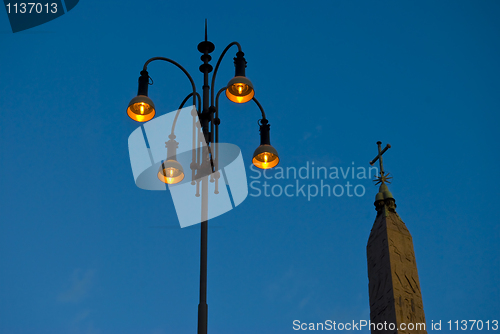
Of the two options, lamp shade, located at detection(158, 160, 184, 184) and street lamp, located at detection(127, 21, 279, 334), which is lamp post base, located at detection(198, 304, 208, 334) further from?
lamp shade, located at detection(158, 160, 184, 184)

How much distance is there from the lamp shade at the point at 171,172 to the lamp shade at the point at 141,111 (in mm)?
904

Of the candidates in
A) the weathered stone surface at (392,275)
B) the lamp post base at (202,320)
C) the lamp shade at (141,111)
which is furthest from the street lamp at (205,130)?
the weathered stone surface at (392,275)

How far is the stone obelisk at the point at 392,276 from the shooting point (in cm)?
1034

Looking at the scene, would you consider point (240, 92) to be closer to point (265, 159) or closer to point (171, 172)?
point (265, 159)

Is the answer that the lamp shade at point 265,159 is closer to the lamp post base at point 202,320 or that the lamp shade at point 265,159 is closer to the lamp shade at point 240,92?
the lamp shade at point 240,92

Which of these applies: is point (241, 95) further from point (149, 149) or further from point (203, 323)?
point (203, 323)

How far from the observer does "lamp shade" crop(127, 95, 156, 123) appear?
8617 mm

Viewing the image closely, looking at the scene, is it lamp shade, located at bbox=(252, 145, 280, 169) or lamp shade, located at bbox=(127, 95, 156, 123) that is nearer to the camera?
lamp shade, located at bbox=(127, 95, 156, 123)

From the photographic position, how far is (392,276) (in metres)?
10.8

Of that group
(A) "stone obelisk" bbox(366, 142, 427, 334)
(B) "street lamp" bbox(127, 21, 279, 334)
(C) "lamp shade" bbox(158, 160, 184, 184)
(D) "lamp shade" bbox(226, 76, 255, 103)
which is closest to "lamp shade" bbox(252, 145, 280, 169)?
(B) "street lamp" bbox(127, 21, 279, 334)

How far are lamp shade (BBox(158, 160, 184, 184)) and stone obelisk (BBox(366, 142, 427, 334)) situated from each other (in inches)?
204

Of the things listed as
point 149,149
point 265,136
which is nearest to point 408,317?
point 265,136

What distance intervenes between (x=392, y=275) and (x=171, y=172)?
5450 millimetres

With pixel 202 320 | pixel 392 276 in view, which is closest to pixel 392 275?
pixel 392 276
